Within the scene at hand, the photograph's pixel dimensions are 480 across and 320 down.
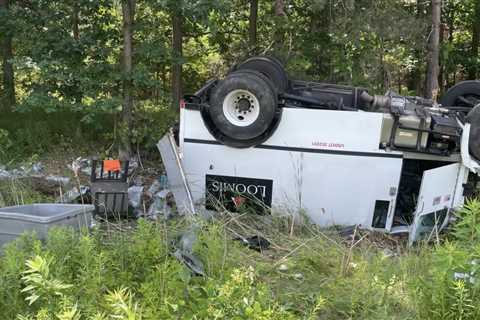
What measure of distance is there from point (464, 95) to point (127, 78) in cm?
410

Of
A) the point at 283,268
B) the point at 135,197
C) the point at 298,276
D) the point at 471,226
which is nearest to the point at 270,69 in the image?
the point at 135,197

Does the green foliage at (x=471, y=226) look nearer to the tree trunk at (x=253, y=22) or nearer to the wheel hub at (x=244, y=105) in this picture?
the wheel hub at (x=244, y=105)

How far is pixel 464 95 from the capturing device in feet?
20.7

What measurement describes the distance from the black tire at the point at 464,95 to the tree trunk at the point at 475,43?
531 cm

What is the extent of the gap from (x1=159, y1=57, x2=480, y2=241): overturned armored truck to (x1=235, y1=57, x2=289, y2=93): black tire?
2.84 ft

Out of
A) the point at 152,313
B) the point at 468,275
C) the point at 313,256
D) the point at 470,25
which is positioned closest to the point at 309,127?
the point at 313,256

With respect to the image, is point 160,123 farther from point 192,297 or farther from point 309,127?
point 192,297

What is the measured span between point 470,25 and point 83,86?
9.58 metres

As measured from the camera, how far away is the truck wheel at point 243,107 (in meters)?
4.80

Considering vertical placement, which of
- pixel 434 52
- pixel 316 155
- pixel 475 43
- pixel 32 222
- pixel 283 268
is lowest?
pixel 283 268

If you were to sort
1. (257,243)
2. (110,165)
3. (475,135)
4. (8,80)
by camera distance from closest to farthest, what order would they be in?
(257,243) < (475,135) < (110,165) < (8,80)

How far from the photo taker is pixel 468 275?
103 inches

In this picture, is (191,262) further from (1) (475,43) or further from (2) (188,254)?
(1) (475,43)

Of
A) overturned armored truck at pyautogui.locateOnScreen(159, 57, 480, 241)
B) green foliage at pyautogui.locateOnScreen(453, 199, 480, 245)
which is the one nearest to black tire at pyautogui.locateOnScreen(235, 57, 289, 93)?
overturned armored truck at pyautogui.locateOnScreen(159, 57, 480, 241)
